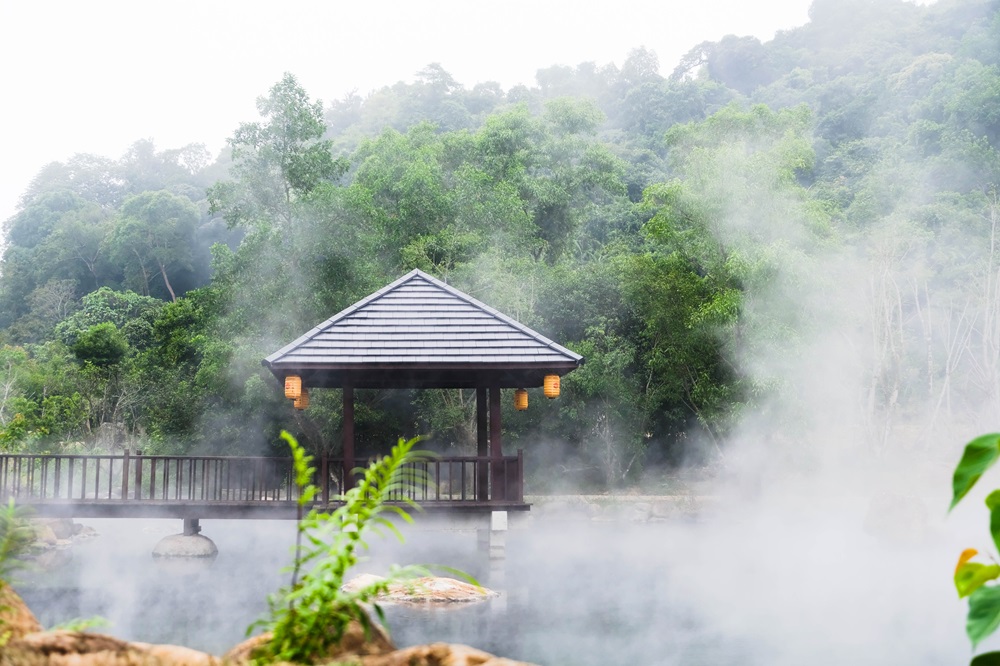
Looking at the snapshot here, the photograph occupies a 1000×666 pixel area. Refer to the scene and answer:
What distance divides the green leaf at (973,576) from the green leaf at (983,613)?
0.10 m

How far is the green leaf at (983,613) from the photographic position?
1.34 metres

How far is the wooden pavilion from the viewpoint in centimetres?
893

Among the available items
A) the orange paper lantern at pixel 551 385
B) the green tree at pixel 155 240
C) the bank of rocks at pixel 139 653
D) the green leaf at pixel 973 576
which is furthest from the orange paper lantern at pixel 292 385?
the green tree at pixel 155 240

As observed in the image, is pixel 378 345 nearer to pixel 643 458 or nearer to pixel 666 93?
pixel 643 458

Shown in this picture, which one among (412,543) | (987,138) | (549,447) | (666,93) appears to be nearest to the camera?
(412,543)

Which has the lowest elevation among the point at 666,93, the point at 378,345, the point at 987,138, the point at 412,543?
the point at 412,543

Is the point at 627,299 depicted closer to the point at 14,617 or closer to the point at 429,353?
the point at 429,353

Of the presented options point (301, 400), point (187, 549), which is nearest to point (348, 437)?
point (301, 400)

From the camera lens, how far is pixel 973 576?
1.50 meters

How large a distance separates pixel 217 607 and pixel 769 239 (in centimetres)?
1138

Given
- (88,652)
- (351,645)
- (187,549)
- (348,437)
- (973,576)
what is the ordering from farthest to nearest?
(187,549)
(348,437)
(351,645)
(88,652)
(973,576)

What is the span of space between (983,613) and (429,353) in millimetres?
7811

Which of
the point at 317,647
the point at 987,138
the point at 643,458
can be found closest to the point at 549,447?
the point at 643,458

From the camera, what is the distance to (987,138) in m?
20.4
